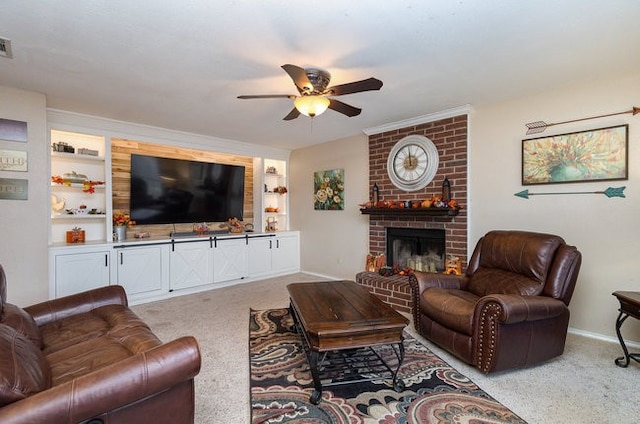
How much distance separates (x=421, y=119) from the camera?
4.05 m

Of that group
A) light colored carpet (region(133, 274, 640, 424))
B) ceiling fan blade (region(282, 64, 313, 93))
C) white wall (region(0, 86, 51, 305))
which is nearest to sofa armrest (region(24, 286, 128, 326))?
light colored carpet (region(133, 274, 640, 424))

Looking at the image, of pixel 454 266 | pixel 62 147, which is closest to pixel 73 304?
pixel 62 147

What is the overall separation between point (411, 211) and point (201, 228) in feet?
11.2

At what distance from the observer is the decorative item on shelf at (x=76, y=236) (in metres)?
3.98

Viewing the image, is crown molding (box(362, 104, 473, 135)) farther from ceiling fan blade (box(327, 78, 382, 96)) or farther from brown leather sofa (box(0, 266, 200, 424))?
brown leather sofa (box(0, 266, 200, 424))

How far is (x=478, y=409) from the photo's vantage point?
6.32 feet

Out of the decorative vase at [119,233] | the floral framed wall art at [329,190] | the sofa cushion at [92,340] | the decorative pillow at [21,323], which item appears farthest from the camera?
the floral framed wall art at [329,190]

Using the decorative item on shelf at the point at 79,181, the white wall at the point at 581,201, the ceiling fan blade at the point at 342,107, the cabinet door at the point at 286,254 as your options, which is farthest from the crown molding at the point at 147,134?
the white wall at the point at 581,201

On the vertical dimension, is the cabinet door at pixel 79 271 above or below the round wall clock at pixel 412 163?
below

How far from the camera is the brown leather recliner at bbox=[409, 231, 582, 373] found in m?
2.25

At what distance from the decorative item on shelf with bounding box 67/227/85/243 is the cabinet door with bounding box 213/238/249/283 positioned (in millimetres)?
1714

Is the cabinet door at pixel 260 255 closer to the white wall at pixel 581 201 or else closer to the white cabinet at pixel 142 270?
the white cabinet at pixel 142 270

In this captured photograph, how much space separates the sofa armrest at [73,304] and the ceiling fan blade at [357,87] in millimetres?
2410

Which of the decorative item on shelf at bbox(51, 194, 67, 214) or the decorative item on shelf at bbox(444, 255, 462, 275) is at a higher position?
the decorative item on shelf at bbox(51, 194, 67, 214)
